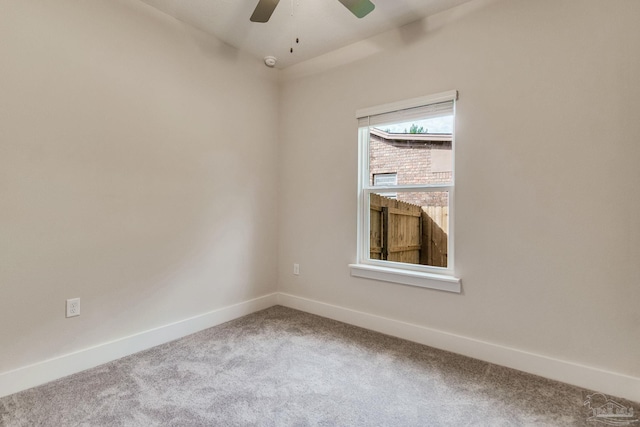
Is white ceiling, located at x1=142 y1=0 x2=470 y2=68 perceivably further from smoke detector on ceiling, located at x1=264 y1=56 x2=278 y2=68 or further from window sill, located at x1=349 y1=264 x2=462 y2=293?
window sill, located at x1=349 y1=264 x2=462 y2=293

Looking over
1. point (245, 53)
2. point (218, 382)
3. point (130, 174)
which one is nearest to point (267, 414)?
point (218, 382)

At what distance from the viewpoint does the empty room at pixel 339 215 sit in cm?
179

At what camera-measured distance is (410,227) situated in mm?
2734

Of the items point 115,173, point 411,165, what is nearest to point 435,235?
point 411,165

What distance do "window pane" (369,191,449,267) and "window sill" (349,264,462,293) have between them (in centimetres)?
15

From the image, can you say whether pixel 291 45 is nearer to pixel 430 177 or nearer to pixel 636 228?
pixel 430 177

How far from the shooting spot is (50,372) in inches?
75.5

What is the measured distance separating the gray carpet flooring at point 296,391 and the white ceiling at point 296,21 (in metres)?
2.62

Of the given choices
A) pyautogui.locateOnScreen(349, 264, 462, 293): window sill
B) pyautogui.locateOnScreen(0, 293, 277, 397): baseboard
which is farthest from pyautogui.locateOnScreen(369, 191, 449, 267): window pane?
pyautogui.locateOnScreen(0, 293, 277, 397): baseboard

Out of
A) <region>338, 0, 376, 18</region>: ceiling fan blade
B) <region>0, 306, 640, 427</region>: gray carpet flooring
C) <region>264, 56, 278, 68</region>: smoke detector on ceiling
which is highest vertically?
<region>264, 56, 278, 68</region>: smoke detector on ceiling

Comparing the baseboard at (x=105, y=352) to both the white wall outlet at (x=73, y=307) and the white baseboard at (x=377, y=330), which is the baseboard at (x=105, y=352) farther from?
the white wall outlet at (x=73, y=307)

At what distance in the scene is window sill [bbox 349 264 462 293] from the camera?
2361mm

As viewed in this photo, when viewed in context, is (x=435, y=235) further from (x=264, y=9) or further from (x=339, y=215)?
(x=264, y=9)

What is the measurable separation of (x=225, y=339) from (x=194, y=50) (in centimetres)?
246
